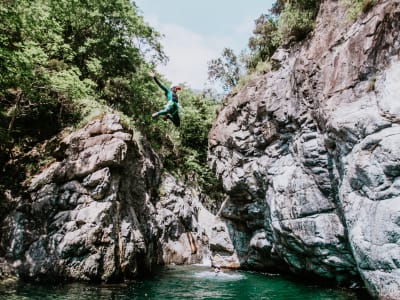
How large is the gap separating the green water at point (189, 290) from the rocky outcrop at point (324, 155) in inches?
59.3

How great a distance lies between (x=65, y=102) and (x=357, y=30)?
16.0 meters

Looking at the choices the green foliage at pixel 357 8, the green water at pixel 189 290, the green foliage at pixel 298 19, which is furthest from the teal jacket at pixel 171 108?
the green foliage at pixel 298 19

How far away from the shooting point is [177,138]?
124 feet

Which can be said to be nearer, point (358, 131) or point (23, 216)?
point (358, 131)

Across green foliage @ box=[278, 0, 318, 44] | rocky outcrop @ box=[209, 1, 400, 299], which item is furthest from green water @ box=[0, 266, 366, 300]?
green foliage @ box=[278, 0, 318, 44]

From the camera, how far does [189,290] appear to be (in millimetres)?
17594

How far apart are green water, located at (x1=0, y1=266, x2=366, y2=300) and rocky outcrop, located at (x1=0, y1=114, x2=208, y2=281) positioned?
3.59 feet

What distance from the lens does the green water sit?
14.5 m

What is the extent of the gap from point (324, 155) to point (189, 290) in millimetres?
8994

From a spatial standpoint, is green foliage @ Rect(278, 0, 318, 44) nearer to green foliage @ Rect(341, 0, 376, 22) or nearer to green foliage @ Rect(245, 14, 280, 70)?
green foliage @ Rect(245, 14, 280, 70)

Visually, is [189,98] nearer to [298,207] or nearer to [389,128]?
[298,207]

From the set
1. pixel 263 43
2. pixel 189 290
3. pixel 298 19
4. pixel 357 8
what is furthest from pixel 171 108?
pixel 263 43

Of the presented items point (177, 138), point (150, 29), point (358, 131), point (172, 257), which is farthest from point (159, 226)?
point (358, 131)

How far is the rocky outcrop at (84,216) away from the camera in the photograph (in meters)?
16.8
